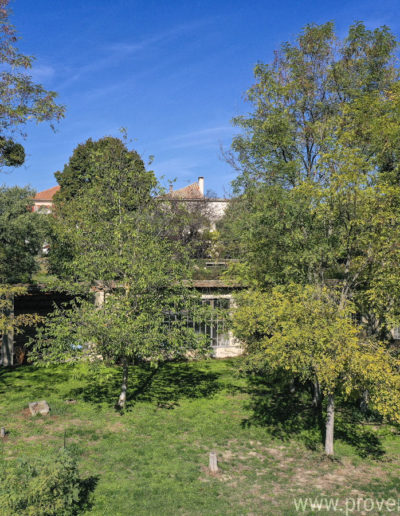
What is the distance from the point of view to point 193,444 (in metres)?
13.3

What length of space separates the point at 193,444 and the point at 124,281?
5.77 meters

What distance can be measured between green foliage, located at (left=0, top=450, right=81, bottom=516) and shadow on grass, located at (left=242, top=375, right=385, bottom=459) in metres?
7.47

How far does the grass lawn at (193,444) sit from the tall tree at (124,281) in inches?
59.4

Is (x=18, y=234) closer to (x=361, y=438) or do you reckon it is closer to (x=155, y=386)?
(x=155, y=386)

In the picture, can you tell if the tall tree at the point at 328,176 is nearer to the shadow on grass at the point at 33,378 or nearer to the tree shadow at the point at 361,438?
the tree shadow at the point at 361,438

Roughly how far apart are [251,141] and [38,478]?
1501cm

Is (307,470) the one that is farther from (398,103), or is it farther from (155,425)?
(398,103)

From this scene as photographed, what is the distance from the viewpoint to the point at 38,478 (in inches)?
329

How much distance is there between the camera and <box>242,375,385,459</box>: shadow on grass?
46.0 ft

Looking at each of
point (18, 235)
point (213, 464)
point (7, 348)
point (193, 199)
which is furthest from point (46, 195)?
point (213, 464)

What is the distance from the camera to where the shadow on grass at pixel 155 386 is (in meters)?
17.0

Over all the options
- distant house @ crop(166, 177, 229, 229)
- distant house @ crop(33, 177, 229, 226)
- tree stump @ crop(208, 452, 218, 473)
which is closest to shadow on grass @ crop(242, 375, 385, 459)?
tree stump @ crop(208, 452, 218, 473)

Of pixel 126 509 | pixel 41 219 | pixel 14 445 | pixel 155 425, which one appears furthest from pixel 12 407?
pixel 41 219

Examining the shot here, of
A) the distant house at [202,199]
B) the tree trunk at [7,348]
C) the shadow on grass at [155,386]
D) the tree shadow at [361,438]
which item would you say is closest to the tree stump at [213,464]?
the tree shadow at [361,438]
